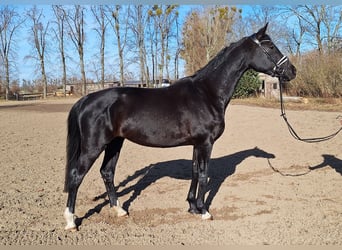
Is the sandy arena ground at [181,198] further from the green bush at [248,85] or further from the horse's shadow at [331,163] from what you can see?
the green bush at [248,85]

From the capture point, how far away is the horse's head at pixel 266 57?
3.88 meters

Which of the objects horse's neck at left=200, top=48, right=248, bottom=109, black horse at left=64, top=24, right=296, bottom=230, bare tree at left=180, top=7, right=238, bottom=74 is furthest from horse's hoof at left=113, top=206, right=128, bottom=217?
bare tree at left=180, top=7, right=238, bottom=74

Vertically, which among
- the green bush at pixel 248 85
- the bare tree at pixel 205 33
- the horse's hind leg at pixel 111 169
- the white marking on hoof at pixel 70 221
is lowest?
the white marking on hoof at pixel 70 221

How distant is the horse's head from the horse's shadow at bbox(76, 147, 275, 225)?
207cm

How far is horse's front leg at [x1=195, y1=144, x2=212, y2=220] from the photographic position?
3.72 meters

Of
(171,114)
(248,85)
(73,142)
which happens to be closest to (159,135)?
(171,114)

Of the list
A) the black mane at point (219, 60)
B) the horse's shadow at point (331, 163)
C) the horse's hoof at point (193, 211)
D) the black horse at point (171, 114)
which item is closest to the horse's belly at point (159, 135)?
the black horse at point (171, 114)

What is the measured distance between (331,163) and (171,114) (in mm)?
4357

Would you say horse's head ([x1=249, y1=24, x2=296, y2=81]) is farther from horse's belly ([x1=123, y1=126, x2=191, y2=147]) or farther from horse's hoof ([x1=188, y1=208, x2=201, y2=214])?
horse's hoof ([x1=188, y1=208, x2=201, y2=214])

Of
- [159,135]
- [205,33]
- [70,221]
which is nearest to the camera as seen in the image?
[70,221]

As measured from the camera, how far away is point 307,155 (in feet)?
23.0

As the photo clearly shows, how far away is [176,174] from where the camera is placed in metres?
5.78

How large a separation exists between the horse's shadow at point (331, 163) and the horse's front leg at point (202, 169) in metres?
3.22

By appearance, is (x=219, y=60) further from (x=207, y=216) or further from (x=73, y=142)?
(x=73, y=142)
